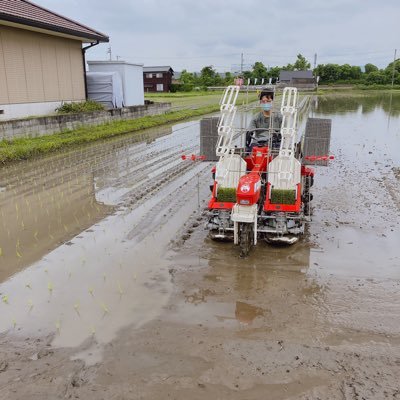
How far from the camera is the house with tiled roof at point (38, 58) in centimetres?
1265

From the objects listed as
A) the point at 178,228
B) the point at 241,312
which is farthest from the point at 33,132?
the point at 241,312

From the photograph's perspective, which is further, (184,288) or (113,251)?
(113,251)

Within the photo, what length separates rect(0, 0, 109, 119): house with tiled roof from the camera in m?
12.6

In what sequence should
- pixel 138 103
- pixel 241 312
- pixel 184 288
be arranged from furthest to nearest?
pixel 138 103 → pixel 184 288 → pixel 241 312

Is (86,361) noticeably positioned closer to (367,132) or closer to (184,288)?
(184,288)

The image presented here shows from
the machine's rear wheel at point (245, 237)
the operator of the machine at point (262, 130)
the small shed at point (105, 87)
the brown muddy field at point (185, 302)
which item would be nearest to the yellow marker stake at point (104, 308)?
the brown muddy field at point (185, 302)

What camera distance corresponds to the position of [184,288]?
15.3 ft

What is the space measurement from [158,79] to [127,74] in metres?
40.4

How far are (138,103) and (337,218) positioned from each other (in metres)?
16.1

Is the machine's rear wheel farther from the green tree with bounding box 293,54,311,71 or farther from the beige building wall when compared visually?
the green tree with bounding box 293,54,311,71

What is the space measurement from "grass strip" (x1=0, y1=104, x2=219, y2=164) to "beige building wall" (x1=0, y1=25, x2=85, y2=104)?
1643mm

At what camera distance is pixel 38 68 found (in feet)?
46.4

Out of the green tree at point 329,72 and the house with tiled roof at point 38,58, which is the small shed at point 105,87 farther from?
the green tree at point 329,72

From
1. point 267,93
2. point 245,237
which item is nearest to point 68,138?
point 267,93
